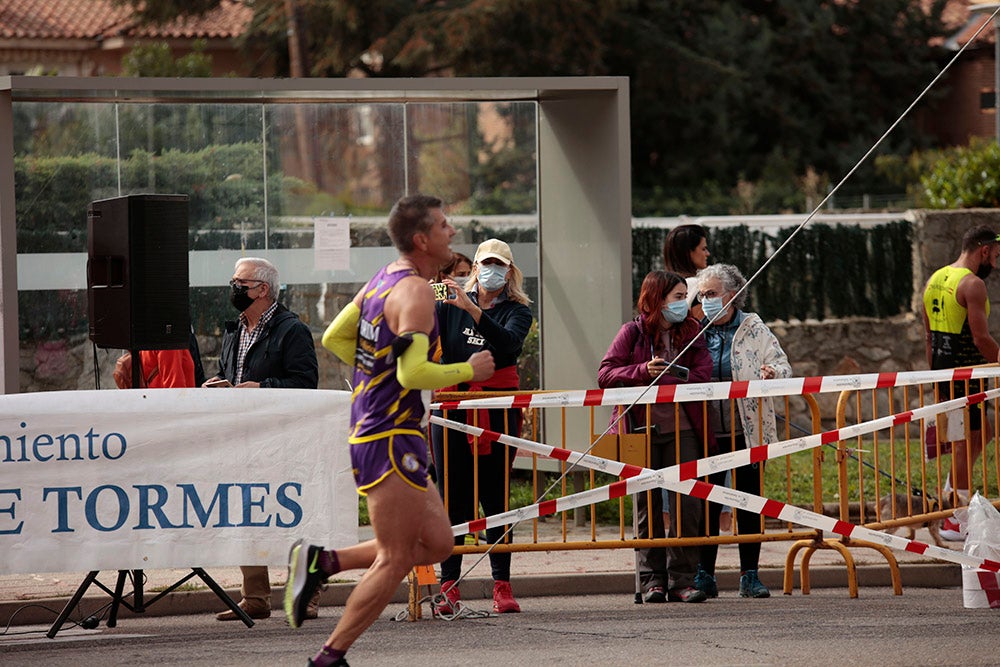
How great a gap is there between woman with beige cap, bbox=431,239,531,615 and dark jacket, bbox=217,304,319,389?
0.81m

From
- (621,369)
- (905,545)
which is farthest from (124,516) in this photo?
(905,545)

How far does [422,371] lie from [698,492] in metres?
2.75

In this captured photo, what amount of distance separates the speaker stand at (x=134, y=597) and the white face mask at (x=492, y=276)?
2.16 m

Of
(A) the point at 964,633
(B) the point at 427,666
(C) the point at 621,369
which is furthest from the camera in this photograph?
(C) the point at 621,369

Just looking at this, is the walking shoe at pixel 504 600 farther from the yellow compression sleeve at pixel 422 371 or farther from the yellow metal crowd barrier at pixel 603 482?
the yellow compression sleeve at pixel 422 371

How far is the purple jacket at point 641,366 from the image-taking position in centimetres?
886

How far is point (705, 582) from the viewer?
9.02 meters

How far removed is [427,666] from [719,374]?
9.61ft

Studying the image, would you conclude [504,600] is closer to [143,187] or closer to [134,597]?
[134,597]

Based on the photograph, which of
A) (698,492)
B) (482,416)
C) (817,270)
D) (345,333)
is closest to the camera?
(345,333)

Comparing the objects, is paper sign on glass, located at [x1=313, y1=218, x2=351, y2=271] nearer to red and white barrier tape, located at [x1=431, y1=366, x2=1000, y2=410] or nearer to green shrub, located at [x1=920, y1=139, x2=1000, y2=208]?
red and white barrier tape, located at [x1=431, y1=366, x2=1000, y2=410]

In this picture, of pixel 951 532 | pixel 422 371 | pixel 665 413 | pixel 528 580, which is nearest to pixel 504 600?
pixel 528 580

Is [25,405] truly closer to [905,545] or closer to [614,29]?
[905,545]

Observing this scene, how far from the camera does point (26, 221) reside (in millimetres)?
11695
